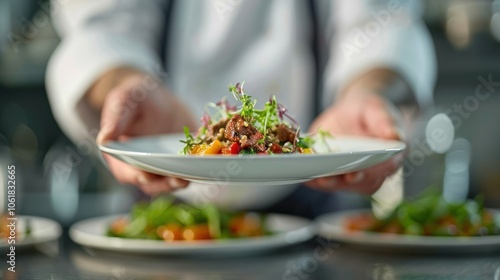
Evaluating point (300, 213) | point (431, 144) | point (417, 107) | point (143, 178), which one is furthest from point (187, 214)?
point (431, 144)

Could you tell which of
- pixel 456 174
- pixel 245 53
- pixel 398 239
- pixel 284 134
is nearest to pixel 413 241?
pixel 398 239

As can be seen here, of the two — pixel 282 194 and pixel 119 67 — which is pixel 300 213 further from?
pixel 119 67

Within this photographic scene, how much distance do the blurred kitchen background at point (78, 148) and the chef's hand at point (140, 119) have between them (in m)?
1.49

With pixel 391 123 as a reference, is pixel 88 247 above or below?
below

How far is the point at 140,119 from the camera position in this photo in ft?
3.69

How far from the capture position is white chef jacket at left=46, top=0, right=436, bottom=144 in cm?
151

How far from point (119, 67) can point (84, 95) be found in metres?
0.10

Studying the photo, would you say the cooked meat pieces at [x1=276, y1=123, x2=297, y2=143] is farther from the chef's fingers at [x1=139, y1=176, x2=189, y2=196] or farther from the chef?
the chef

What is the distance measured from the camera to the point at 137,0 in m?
1.67

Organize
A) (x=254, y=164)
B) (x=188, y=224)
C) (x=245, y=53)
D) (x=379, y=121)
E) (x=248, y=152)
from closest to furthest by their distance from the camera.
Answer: (x=254, y=164) → (x=248, y=152) → (x=379, y=121) → (x=188, y=224) → (x=245, y=53)

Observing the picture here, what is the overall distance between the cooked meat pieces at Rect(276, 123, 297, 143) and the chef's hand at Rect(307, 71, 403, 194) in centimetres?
11

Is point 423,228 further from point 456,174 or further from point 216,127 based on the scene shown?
point 456,174

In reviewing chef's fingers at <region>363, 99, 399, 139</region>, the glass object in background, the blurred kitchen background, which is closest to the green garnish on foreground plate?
chef's fingers at <region>363, 99, 399, 139</region>

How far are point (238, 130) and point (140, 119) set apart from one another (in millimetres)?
301
